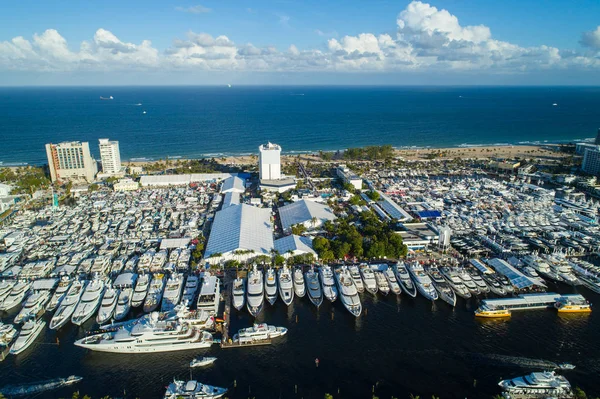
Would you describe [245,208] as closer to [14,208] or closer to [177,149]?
[14,208]

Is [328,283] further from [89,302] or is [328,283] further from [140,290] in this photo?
[89,302]

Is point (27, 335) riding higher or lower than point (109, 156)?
lower

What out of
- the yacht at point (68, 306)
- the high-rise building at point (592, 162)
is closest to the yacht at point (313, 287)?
the yacht at point (68, 306)

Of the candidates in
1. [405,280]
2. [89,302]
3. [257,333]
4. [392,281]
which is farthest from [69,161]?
[405,280]

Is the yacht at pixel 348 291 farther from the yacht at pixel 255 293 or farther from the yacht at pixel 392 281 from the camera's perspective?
the yacht at pixel 255 293

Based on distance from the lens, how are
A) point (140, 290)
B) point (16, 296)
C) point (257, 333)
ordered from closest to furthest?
point (257, 333), point (16, 296), point (140, 290)

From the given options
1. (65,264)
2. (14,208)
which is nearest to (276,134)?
(14,208)

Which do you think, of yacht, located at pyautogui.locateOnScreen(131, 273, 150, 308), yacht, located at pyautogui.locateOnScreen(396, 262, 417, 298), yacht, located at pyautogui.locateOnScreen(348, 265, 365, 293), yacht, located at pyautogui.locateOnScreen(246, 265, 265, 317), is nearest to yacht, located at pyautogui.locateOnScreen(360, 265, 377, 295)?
yacht, located at pyautogui.locateOnScreen(348, 265, 365, 293)
